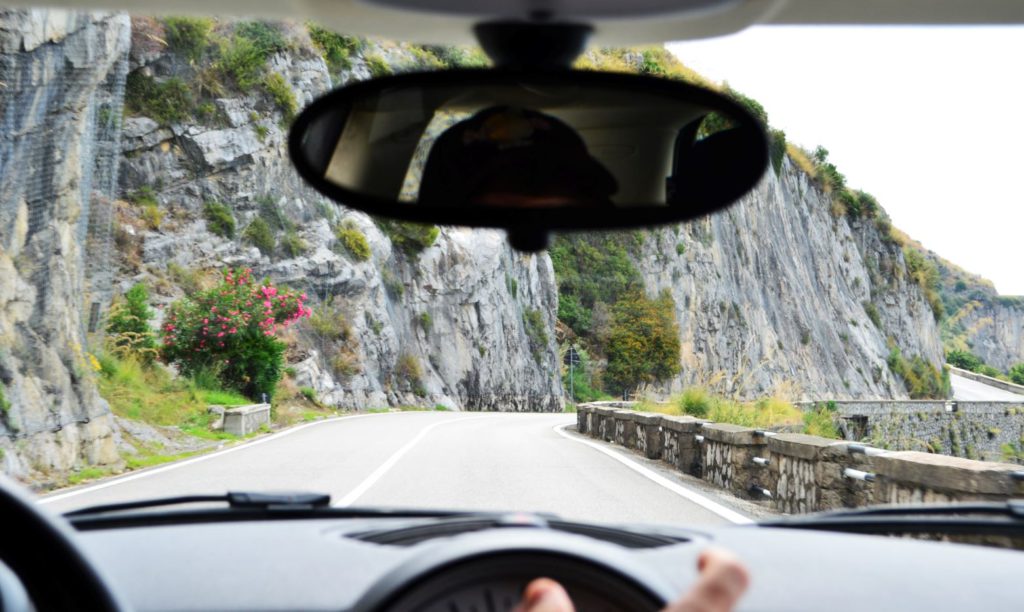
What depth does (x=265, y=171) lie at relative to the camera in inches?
1665

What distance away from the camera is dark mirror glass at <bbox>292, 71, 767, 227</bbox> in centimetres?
192

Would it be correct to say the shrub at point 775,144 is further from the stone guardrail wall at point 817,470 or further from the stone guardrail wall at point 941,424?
the stone guardrail wall at point 941,424

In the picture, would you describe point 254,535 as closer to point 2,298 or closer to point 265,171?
point 2,298

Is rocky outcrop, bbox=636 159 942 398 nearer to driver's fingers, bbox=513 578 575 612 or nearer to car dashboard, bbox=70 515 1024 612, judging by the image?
car dashboard, bbox=70 515 1024 612

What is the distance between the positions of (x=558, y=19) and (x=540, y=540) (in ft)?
3.51

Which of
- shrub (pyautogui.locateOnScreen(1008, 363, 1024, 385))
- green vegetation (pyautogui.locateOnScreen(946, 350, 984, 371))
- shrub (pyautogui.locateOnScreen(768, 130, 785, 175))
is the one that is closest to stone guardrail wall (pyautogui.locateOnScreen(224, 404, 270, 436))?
shrub (pyautogui.locateOnScreen(768, 130, 785, 175))

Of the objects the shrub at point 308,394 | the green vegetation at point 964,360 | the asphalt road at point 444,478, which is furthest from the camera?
the green vegetation at point 964,360

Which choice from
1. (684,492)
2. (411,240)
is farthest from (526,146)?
(411,240)

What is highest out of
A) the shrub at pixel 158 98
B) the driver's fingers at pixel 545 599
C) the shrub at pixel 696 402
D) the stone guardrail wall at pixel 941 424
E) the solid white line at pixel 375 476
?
the shrub at pixel 158 98

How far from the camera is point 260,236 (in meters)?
40.8

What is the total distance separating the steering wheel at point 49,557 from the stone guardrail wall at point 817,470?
189 inches

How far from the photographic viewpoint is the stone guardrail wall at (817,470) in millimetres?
6207

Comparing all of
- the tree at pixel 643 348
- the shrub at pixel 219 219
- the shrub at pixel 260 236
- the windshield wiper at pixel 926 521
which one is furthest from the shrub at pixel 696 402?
the tree at pixel 643 348

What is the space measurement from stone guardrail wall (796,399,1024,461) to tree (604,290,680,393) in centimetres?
1911
